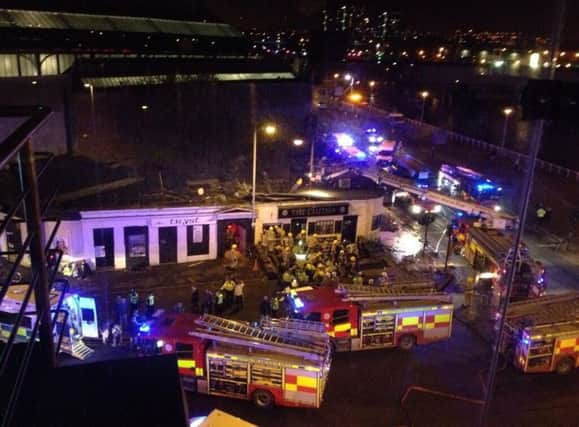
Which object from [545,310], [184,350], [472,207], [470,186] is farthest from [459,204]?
[184,350]

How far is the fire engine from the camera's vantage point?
529 inches

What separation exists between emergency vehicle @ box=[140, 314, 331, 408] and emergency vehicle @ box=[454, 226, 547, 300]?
7.33m

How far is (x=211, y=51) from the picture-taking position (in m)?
35.0

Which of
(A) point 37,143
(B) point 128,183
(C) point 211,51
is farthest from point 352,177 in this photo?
(C) point 211,51

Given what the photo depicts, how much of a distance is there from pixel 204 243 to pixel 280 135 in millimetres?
10731

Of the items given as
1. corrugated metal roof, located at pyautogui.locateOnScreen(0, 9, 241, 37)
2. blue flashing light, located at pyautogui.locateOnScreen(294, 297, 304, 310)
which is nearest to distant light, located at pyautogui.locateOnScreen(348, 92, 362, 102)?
corrugated metal roof, located at pyautogui.locateOnScreen(0, 9, 241, 37)

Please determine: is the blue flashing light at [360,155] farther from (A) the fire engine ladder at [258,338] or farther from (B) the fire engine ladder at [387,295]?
(A) the fire engine ladder at [258,338]

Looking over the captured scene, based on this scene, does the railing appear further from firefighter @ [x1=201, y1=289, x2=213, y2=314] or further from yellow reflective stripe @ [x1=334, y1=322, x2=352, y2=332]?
firefighter @ [x1=201, y1=289, x2=213, y2=314]

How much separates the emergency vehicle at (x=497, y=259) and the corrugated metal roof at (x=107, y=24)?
21.1 m

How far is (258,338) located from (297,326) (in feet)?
3.94

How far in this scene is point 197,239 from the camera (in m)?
20.0

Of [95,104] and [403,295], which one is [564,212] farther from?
[95,104]

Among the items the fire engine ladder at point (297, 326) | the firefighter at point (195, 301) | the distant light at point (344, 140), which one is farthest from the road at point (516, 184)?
the firefighter at point (195, 301)

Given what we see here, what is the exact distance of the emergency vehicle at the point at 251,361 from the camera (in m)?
12.0
